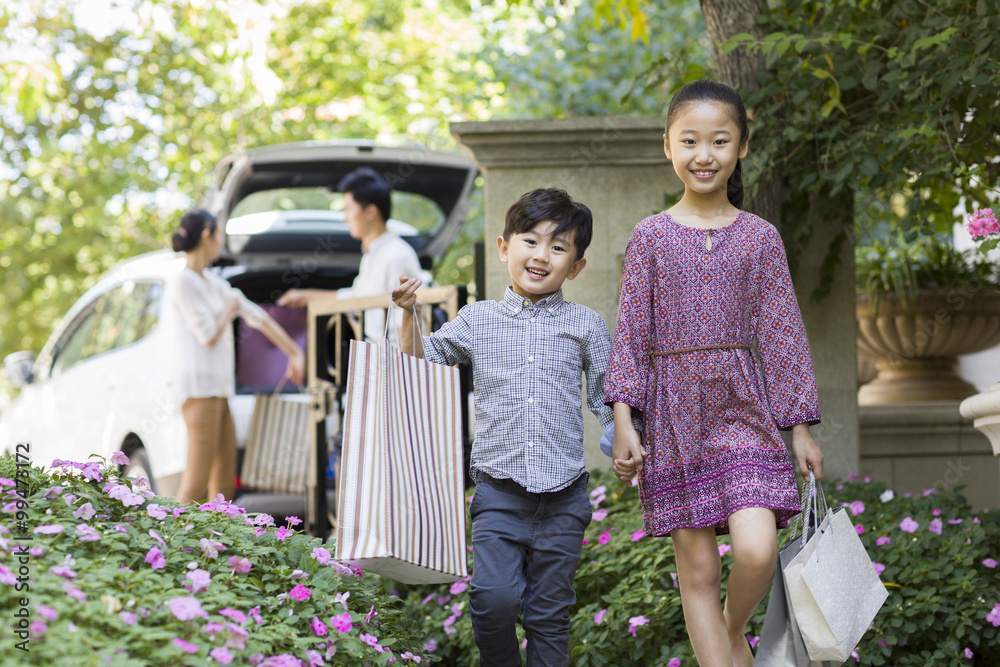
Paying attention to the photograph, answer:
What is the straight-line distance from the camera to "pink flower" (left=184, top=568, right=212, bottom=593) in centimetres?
193

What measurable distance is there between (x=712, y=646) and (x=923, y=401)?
3.90 metres

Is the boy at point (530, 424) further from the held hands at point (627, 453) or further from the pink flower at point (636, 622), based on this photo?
the pink flower at point (636, 622)

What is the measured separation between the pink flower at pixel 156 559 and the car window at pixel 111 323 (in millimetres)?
3871

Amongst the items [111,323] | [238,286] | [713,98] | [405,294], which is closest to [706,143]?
[713,98]

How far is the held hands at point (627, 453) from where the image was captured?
2.38 metres

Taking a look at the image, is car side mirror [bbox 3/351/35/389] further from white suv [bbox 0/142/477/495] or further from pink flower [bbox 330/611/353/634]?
pink flower [bbox 330/611/353/634]

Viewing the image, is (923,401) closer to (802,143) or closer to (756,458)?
(802,143)

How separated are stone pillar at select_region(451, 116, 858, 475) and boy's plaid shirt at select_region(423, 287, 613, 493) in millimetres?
1826

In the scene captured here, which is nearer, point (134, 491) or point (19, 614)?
point (19, 614)

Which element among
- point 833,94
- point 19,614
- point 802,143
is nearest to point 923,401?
point 802,143

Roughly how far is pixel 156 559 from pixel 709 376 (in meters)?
1.31

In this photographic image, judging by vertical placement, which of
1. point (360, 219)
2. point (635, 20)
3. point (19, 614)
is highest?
point (635, 20)

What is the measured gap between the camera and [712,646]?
7.95 ft

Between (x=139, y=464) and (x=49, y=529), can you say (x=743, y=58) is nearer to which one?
(x=49, y=529)
